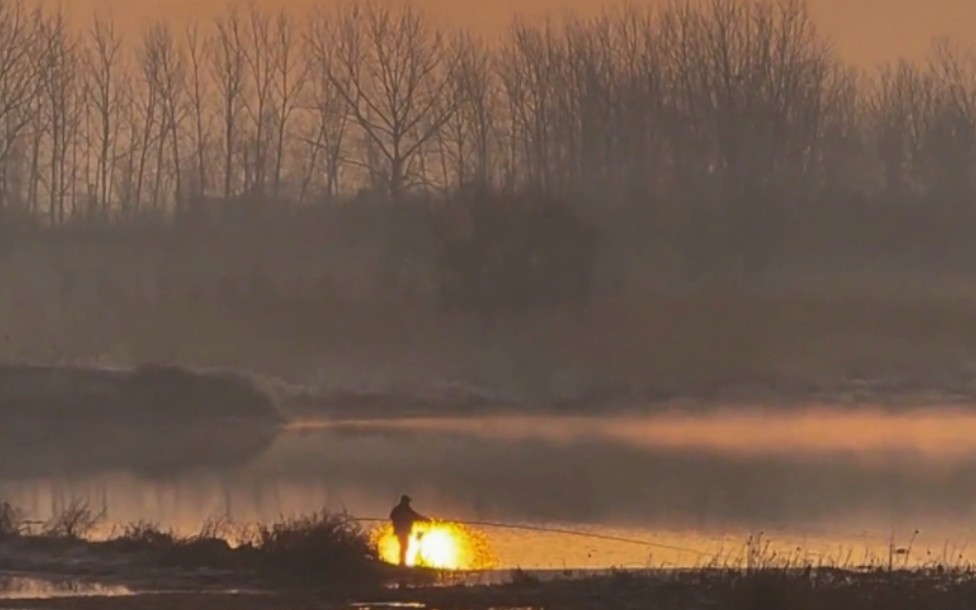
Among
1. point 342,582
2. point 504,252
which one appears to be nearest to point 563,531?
point 342,582

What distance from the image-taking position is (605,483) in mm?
34250

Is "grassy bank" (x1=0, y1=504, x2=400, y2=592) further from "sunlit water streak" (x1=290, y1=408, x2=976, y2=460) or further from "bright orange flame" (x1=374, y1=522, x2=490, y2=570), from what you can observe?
"sunlit water streak" (x1=290, y1=408, x2=976, y2=460)

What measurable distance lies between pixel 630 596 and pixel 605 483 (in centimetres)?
1651

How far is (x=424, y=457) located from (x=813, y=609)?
23.8 metres

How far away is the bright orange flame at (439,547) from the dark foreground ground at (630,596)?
2.56m

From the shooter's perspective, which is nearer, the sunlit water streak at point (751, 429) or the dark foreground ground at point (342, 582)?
the dark foreground ground at point (342, 582)

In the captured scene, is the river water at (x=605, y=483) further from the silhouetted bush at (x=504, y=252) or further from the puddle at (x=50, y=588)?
the silhouetted bush at (x=504, y=252)

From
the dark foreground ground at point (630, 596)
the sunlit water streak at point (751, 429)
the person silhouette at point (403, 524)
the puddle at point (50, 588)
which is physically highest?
the sunlit water streak at point (751, 429)

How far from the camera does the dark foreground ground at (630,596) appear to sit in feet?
55.1

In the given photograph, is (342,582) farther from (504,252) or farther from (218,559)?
(504,252)

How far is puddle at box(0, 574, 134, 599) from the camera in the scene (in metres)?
18.0

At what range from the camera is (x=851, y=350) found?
58.5m

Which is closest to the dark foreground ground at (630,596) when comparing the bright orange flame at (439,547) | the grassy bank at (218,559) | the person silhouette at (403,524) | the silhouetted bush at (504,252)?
the grassy bank at (218,559)

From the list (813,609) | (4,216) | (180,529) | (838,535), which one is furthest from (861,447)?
(4,216)
